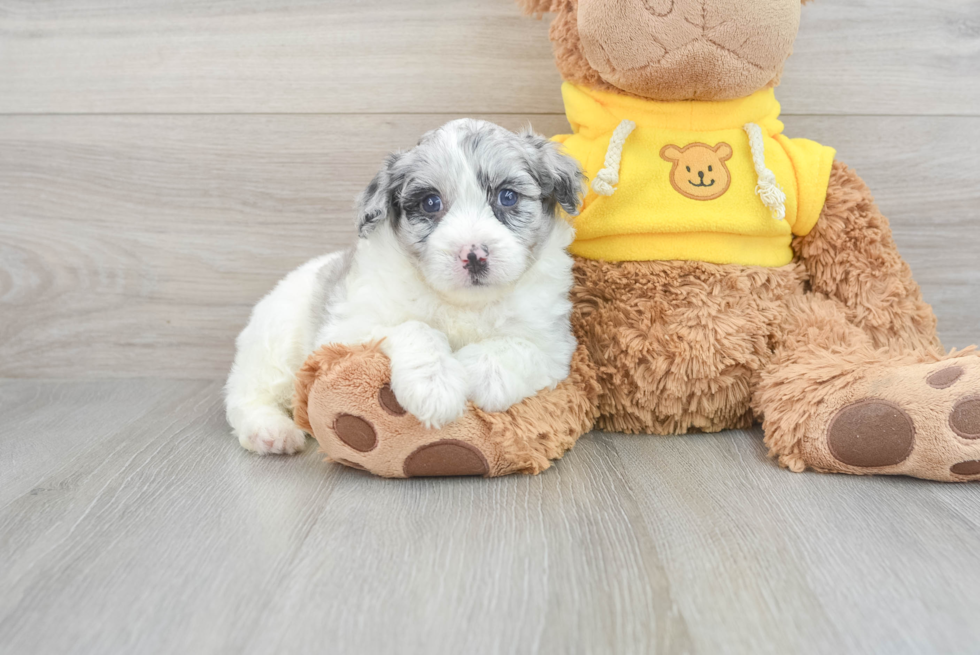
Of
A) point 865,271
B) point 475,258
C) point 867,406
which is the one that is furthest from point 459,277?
point 865,271

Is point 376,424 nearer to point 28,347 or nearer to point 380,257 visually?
point 380,257

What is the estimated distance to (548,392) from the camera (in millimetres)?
1690

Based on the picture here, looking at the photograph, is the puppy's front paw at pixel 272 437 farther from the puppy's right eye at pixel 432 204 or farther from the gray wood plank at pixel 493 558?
the puppy's right eye at pixel 432 204

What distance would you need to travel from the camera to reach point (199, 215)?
2445 mm

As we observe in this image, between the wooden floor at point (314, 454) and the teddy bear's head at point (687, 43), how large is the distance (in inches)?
24.0

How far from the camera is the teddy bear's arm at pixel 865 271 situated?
1827 mm

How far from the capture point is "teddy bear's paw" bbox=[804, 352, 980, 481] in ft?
4.74

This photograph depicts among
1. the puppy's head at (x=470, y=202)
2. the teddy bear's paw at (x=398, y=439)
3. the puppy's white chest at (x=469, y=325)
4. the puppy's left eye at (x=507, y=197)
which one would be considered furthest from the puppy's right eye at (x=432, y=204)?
the teddy bear's paw at (x=398, y=439)

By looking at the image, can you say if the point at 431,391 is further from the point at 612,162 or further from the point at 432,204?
the point at 612,162

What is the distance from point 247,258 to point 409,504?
4.33 ft

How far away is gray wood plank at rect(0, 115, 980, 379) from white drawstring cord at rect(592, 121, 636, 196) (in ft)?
1.90

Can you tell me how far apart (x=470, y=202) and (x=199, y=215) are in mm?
1278

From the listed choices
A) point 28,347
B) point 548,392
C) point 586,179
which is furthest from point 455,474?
point 28,347

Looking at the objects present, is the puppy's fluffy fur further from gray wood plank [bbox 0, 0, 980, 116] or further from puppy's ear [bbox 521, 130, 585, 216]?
gray wood plank [bbox 0, 0, 980, 116]
